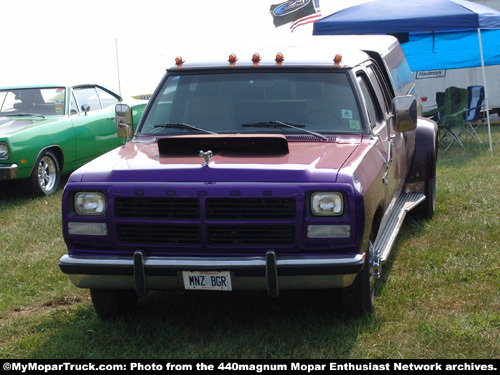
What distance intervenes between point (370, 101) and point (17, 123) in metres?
5.61

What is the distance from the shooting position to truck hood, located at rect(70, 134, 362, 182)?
3982 mm

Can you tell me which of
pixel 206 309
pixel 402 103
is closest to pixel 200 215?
pixel 206 309

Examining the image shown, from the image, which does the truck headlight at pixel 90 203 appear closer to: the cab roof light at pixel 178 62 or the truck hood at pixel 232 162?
the truck hood at pixel 232 162

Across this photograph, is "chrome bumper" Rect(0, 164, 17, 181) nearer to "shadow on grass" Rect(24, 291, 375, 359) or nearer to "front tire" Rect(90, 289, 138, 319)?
"shadow on grass" Rect(24, 291, 375, 359)

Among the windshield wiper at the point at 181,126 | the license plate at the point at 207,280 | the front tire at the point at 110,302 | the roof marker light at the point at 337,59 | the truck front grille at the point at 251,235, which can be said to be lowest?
the front tire at the point at 110,302

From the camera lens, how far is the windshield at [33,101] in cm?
988

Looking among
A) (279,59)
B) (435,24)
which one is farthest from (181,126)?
(435,24)

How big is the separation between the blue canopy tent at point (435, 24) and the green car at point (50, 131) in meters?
5.02

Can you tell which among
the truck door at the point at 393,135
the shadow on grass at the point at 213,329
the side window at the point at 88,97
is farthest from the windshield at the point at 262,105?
the side window at the point at 88,97

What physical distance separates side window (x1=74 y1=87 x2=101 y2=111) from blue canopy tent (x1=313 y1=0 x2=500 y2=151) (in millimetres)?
4755

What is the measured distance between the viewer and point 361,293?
4340 mm

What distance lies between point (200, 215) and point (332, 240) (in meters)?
0.76

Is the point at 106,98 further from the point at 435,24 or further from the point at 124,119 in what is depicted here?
the point at 435,24

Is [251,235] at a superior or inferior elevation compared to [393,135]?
inferior
